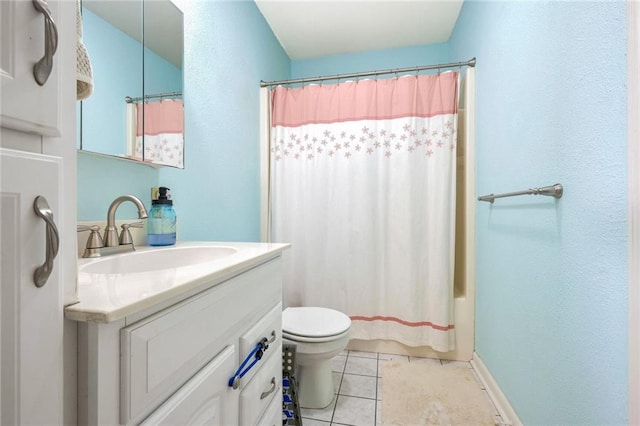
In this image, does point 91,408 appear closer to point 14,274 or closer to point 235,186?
point 14,274

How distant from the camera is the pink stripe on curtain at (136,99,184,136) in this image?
1.05 m

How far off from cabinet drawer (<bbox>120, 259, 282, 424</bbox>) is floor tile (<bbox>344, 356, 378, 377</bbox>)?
121cm

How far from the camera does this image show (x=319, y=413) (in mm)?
1385

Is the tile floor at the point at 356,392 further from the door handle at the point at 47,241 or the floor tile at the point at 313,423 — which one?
the door handle at the point at 47,241

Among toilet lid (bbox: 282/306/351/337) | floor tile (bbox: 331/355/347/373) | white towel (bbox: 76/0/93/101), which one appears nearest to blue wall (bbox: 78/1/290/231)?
white towel (bbox: 76/0/93/101)

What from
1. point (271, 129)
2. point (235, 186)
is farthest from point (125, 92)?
point (271, 129)

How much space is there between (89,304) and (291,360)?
105cm

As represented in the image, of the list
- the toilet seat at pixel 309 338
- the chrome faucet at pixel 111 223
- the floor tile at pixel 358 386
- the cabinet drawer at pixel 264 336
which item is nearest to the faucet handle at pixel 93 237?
the chrome faucet at pixel 111 223

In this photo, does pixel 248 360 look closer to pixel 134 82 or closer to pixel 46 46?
pixel 46 46

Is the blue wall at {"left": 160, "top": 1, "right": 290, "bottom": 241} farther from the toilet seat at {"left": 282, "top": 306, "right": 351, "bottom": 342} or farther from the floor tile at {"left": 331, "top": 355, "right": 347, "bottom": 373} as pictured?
the floor tile at {"left": 331, "top": 355, "right": 347, "bottom": 373}

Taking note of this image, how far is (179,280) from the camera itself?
1.77 feet

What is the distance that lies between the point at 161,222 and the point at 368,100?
4.74 ft

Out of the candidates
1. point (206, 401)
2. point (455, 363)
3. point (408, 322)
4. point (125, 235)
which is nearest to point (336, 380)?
point (408, 322)

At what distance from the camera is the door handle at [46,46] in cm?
34
